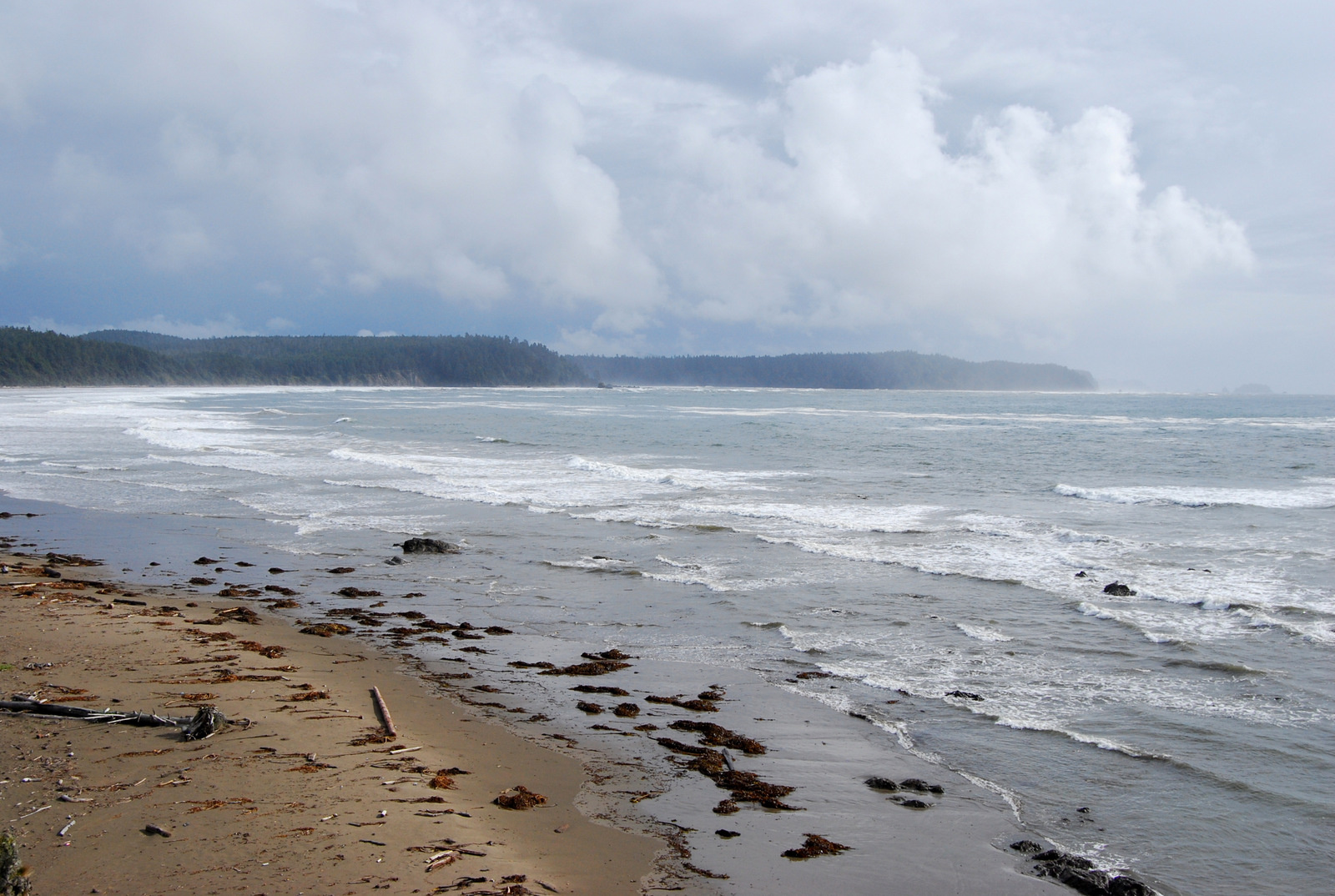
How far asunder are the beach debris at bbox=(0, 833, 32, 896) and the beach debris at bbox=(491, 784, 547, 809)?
270cm

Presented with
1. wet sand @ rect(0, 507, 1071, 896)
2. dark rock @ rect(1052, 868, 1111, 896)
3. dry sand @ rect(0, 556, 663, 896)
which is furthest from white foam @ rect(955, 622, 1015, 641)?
dry sand @ rect(0, 556, 663, 896)

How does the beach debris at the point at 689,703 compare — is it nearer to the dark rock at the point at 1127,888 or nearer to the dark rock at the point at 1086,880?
the dark rock at the point at 1086,880

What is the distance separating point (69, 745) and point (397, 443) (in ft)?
118

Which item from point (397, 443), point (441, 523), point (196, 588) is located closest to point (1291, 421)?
point (397, 443)

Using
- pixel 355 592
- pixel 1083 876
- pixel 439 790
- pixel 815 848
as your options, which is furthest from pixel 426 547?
pixel 1083 876

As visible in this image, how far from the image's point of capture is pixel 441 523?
1917 cm

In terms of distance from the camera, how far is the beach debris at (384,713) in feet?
23.2

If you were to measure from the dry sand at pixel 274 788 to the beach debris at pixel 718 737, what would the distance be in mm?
1277

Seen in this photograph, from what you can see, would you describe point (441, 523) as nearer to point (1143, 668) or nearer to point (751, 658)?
point (751, 658)

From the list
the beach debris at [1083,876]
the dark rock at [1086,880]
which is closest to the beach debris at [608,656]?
the beach debris at [1083,876]

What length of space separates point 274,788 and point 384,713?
5.12 ft

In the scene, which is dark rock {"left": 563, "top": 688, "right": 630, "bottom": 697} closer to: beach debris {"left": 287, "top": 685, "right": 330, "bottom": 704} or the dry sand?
the dry sand

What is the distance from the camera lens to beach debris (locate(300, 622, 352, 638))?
10.4 metres

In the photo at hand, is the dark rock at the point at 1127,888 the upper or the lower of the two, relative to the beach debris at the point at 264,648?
lower
